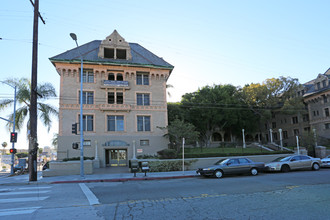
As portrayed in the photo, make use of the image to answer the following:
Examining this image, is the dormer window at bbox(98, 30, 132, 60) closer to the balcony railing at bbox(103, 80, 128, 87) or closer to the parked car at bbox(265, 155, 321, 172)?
the balcony railing at bbox(103, 80, 128, 87)

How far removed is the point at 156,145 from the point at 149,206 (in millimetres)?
21435

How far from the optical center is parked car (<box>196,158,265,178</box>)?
50.5 feet

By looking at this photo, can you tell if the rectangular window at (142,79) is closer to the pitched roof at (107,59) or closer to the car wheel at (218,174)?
the pitched roof at (107,59)

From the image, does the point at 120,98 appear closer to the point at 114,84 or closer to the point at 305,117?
the point at 114,84

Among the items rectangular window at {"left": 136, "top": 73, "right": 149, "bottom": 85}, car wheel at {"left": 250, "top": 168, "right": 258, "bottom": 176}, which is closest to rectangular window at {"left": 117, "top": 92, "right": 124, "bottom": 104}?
rectangular window at {"left": 136, "top": 73, "right": 149, "bottom": 85}

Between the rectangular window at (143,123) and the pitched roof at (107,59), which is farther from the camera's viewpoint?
the rectangular window at (143,123)

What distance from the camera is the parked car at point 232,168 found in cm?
1541

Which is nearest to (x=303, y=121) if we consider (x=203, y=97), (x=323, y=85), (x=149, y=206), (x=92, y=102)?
(x=323, y=85)

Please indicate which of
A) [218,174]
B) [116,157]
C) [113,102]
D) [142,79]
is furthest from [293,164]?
[113,102]

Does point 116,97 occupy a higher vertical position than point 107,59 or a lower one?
lower

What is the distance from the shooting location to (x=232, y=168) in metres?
15.8

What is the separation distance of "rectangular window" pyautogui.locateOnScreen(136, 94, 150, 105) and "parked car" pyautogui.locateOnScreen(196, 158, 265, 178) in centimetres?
1535

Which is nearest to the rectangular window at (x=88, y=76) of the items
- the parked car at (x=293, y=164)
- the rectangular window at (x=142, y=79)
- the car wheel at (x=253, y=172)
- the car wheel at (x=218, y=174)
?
the rectangular window at (x=142, y=79)

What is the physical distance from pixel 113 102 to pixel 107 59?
5.38 meters
